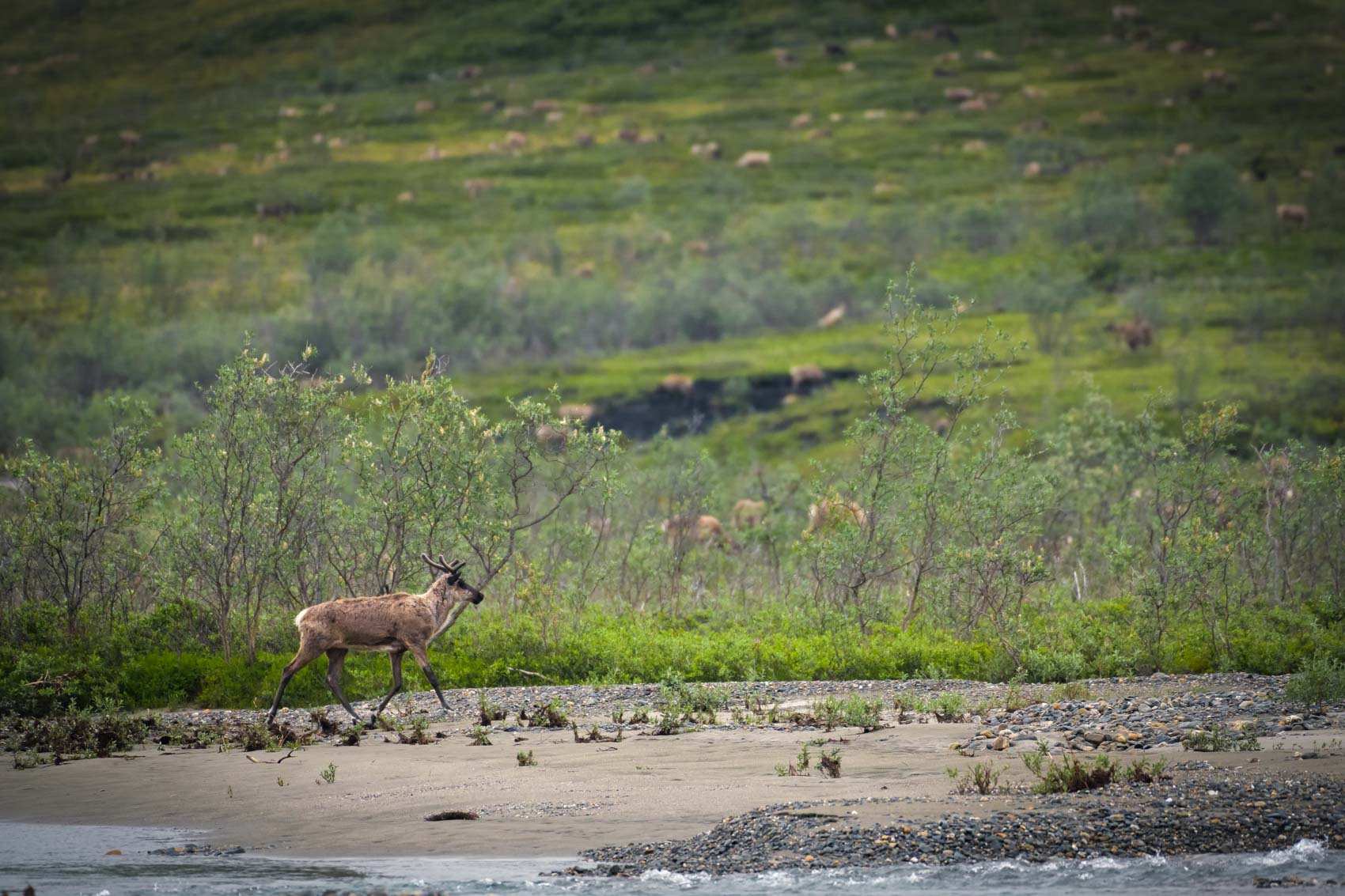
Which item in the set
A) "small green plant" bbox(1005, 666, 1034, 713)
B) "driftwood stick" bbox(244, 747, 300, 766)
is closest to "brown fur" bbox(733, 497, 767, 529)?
"small green plant" bbox(1005, 666, 1034, 713)

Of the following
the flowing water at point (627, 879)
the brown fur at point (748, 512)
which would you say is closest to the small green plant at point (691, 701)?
Result: the flowing water at point (627, 879)

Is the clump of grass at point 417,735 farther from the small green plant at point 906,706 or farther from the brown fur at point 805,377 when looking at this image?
the brown fur at point 805,377

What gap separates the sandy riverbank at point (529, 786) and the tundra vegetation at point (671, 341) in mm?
2814

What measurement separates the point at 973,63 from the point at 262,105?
63.8 m

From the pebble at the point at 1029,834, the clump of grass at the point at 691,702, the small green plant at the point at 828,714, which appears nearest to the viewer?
the pebble at the point at 1029,834

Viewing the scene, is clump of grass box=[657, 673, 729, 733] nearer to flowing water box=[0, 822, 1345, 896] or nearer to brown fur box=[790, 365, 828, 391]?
flowing water box=[0, 822, 1345, 896]

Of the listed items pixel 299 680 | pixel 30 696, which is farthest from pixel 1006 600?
pixel 30 696

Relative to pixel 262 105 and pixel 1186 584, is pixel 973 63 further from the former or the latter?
pixel 1186 584

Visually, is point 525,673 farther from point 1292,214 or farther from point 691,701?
point 1292,214

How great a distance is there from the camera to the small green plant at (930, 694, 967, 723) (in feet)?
50.3

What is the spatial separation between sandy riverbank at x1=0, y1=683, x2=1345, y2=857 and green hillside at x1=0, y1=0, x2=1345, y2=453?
3532 cm

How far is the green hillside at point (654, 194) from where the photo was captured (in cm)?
6481

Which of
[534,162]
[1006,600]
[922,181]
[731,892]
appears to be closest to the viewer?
[731,892]

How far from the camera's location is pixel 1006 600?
20.2 meters
